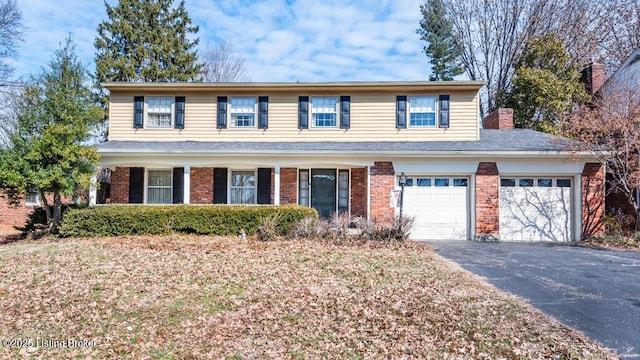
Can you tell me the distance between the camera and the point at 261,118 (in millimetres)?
13523

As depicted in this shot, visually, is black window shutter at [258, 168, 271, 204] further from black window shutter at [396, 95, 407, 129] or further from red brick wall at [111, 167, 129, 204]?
black window shutter at [396, 95, 407, 129]

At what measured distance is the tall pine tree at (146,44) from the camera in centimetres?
2245

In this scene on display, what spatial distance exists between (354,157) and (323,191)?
6.13 feet

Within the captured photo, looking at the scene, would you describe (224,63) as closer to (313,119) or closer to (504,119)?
(313,119)

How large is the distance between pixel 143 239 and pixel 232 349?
24.1 ft

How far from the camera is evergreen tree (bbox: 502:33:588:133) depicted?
56.6 ft

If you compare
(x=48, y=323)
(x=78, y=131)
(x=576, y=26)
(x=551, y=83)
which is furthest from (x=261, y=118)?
(x=576, y=26)

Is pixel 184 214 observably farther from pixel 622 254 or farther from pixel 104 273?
pixel 622 254

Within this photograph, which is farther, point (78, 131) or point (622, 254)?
point (78, 131)

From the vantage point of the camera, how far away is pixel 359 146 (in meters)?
12.8

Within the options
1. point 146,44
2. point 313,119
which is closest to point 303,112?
point 313,119

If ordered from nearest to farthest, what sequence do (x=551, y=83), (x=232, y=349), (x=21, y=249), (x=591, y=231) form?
(x=232, y=349) → (x=21, y=249) → (x=591, y=231) → (x=551, y=83)

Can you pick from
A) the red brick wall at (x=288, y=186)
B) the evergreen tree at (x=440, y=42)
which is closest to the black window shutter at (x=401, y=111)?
the red brick wall at (x=288, y=186)

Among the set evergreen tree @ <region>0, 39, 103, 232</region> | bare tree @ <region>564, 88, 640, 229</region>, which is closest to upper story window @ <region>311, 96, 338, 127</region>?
evergreen tree @ <region>0, 39, 103, 232</region>
